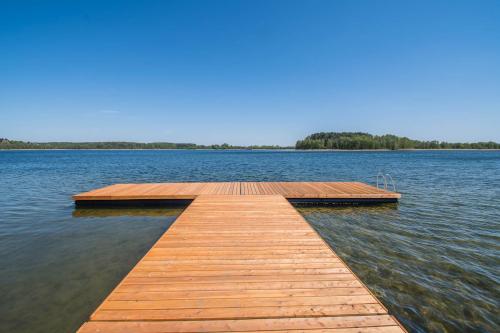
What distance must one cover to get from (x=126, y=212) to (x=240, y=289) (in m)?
7.49

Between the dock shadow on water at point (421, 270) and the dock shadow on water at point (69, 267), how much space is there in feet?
15.6

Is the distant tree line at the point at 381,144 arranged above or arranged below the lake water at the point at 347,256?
above

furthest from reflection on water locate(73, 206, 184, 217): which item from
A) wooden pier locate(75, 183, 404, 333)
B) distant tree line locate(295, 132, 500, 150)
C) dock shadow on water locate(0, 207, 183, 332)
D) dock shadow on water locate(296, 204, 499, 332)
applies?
distant tree line locate(295, 132, 500, 150)

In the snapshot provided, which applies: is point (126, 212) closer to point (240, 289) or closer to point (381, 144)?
point (240, 289)

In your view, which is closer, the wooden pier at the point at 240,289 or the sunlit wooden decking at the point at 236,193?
the wooden pier at the point at 240,289

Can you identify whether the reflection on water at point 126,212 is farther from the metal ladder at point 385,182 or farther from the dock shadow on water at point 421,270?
the metal ladder at point 385,182

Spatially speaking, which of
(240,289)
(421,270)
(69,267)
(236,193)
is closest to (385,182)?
(421,270)

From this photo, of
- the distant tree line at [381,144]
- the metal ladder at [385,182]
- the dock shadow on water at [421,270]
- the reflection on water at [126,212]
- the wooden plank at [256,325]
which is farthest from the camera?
the distant tree line at [381,144]

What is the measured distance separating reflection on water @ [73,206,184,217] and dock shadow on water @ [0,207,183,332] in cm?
37

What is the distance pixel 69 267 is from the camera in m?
4.73

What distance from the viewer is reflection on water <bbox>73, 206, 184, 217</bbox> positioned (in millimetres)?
8467

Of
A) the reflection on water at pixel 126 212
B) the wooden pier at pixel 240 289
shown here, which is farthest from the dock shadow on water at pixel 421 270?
the reflection on water at pixel 126 212

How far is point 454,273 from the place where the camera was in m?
4.51

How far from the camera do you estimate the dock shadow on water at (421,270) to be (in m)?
3.42
